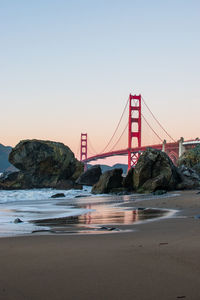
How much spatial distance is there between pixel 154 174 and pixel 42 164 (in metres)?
14.0

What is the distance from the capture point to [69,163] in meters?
29.6

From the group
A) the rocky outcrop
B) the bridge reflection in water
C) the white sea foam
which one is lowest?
the white sea foam

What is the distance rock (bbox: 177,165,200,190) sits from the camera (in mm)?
17312

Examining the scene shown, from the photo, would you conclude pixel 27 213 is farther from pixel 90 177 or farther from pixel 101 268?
pixel 90 177

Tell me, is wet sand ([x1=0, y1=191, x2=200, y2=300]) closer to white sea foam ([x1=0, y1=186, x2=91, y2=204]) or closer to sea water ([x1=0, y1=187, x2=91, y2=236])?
sea water ([x1=0, y1=187, x2=91, y2=236])

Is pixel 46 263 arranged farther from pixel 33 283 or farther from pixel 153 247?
pixel 153 247

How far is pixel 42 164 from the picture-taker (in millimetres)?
29500

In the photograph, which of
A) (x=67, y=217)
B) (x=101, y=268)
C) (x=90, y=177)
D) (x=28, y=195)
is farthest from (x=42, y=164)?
(x=101, y=268)

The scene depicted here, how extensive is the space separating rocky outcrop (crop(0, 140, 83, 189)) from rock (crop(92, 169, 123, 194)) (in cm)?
1078

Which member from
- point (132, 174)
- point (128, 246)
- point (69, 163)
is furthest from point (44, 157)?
point (128, 246)

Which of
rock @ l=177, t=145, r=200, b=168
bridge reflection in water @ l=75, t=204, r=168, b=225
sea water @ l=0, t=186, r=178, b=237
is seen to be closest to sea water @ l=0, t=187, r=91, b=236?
sea water @ l=0, t=186, r=178, b=237

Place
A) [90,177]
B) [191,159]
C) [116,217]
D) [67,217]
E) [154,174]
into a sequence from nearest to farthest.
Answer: [116,217]
[67,217]
[154,174]
[90,177]
[191,159]

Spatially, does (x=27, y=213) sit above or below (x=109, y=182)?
below

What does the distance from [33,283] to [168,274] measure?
0.76 m
